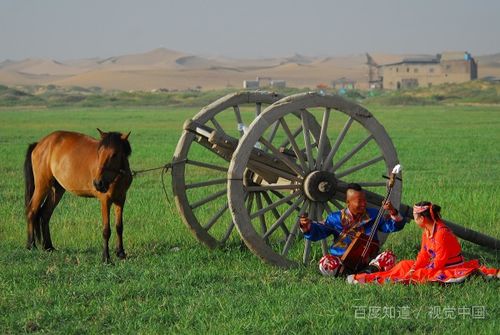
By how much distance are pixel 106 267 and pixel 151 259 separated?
62 centimetres

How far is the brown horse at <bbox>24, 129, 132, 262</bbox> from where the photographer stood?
8.81 metres

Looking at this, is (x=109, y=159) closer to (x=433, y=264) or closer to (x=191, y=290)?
(x=191, y=290)

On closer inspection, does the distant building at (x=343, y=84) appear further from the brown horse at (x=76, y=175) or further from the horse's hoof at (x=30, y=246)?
the horse's hoof at (x=30, y=246)

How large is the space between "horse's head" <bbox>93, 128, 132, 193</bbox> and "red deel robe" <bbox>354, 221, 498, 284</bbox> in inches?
109

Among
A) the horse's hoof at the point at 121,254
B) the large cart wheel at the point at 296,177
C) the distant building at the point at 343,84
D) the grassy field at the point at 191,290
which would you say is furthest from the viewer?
the distant building at the point at 343,84

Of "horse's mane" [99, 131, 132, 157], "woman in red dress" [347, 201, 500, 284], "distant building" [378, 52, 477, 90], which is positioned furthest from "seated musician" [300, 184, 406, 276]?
"distant building" [378, 52, 477, 90]

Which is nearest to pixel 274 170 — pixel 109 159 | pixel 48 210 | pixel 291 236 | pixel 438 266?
pixel 291 236

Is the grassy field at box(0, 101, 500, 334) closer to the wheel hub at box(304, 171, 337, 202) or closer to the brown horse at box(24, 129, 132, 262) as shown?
the brown horse at box(24, 129, 132, 262)

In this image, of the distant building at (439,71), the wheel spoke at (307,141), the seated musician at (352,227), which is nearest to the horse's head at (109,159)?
the wheel spoke at (307,141)

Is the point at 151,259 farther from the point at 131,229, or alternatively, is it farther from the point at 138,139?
the point at 138,139

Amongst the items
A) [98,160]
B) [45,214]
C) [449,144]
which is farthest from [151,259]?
[449,144]

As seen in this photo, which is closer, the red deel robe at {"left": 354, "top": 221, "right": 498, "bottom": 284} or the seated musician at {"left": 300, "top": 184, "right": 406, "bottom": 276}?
the red deel robe at {"left": 354, "top": 221, "right": 498, "bottom": 284}

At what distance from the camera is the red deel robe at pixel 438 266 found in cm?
741

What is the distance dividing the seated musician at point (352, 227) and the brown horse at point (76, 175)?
2133mm
